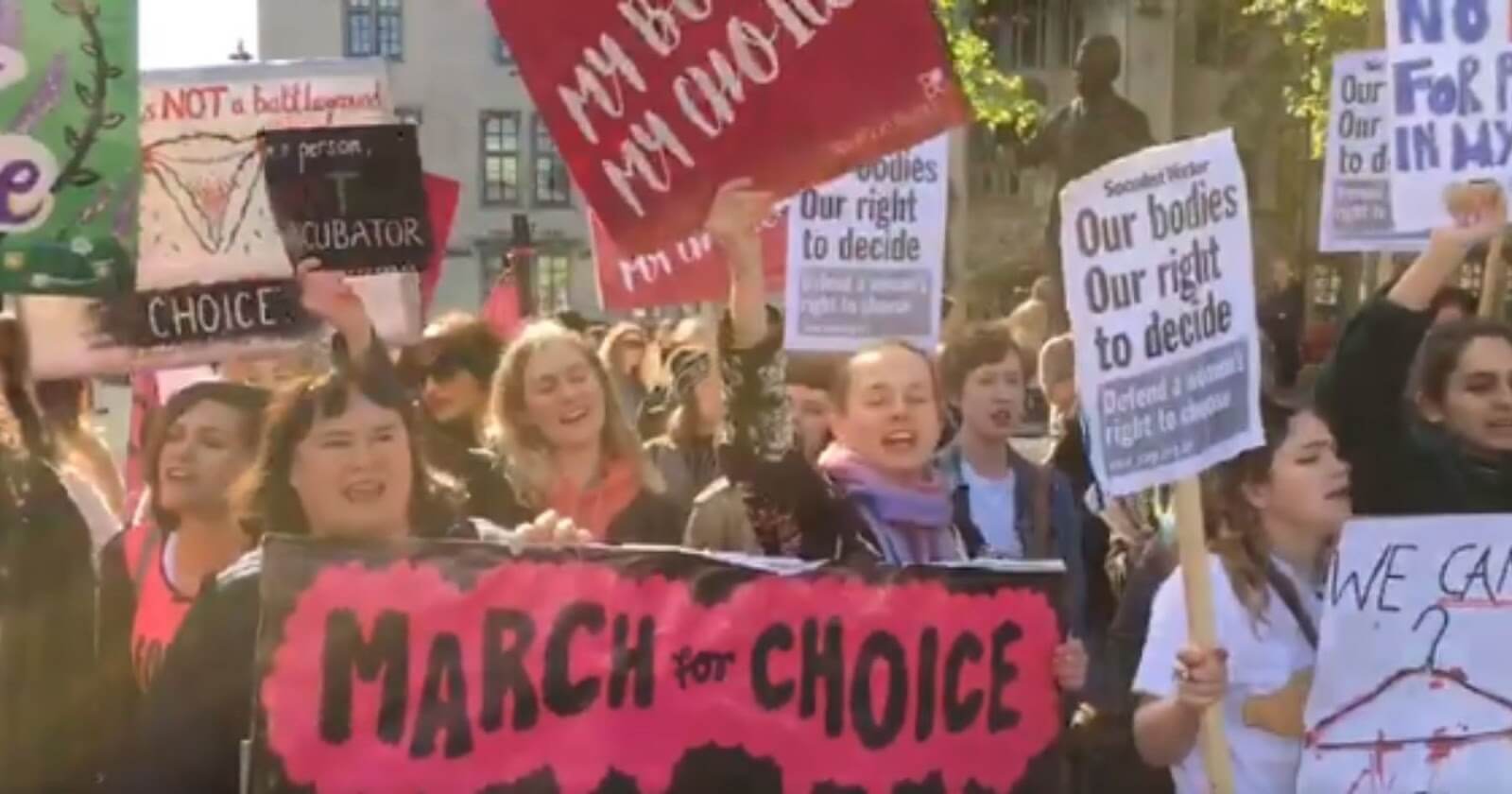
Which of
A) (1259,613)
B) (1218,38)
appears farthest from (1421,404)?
(1218,38)

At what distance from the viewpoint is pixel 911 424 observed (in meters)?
4.84

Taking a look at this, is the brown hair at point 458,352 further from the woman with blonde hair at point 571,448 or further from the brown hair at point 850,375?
the brown hair at point 850,375

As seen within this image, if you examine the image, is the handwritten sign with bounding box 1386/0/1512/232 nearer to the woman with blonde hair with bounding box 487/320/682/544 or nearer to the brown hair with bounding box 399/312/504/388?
the woman with blonde hair with bounding box 487/320/682/544

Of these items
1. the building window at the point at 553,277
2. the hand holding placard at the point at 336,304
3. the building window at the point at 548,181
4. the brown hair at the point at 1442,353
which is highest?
the building window at the point at 548,181

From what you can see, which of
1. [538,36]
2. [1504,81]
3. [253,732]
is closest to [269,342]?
[538,36]

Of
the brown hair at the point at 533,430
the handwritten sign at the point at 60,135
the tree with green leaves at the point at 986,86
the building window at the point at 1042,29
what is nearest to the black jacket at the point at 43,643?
the handwritten sign at the point at 60,135

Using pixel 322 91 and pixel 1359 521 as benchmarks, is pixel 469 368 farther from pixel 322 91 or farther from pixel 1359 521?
pixel 1359 521

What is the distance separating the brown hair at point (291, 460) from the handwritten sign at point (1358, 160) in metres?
3.50

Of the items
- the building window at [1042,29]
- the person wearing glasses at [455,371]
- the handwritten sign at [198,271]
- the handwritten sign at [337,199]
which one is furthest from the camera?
the building window at [1042,29]

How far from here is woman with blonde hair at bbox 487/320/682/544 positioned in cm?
523

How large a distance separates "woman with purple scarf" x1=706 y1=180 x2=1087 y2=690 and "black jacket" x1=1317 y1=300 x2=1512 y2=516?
2.75 ft

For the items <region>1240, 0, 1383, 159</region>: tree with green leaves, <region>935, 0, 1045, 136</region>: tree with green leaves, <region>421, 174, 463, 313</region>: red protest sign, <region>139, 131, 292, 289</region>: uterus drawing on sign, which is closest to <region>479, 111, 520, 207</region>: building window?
<region>1240, 0, 1383, 159</region>: tree with green leaves

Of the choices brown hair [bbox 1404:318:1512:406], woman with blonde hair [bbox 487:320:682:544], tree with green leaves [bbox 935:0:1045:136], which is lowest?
woman with blonde hair [bbox 487:320:682:544]

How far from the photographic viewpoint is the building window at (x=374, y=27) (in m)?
42.0
